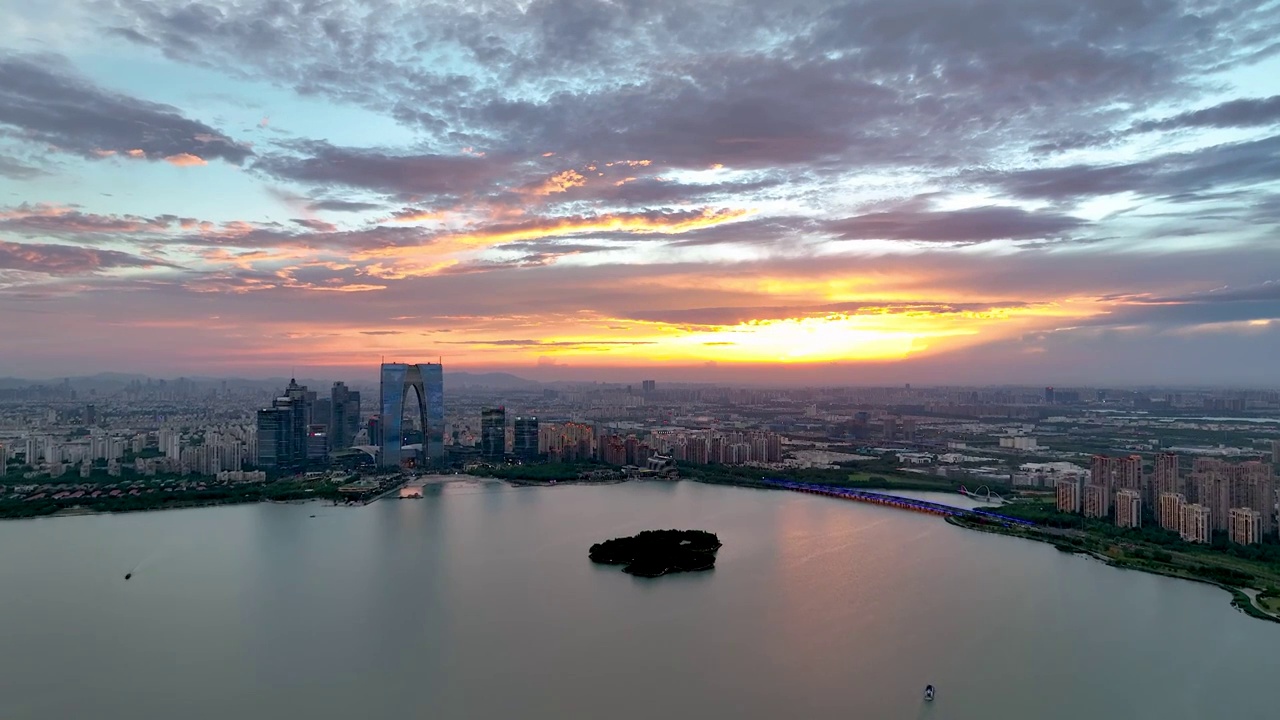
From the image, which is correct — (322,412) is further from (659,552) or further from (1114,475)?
(1114,475)

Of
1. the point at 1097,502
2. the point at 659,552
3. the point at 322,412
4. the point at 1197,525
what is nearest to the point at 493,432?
the point at 322,412

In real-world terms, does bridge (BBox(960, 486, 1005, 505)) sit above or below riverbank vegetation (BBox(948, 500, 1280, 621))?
below

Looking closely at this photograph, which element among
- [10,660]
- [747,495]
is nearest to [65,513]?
[10,660]

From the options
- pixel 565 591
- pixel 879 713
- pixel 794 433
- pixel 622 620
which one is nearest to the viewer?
pixel 879 713

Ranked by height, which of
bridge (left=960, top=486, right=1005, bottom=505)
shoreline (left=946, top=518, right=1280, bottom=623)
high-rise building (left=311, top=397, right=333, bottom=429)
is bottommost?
bridge (left=960, top=486, right=1005, bottom=505)

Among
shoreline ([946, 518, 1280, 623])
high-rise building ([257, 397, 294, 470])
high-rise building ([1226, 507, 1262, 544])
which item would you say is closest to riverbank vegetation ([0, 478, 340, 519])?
high-rise building ([257, 397, 294, 470])

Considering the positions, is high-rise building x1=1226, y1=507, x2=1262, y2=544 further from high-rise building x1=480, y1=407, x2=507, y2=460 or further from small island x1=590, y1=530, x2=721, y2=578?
high-rise building x1=480, y1=407, x2=507, y2=460

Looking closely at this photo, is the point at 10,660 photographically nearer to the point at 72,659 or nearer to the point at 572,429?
the point at 72,659

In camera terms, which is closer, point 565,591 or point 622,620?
point 622,620
